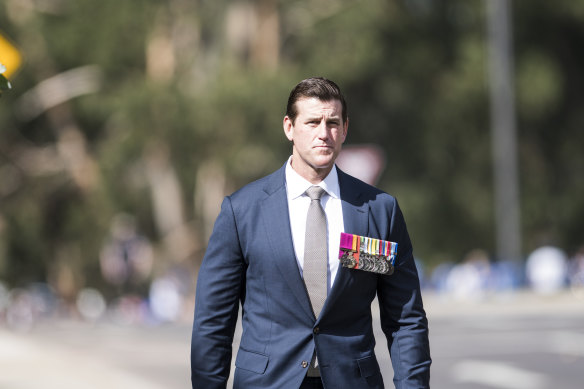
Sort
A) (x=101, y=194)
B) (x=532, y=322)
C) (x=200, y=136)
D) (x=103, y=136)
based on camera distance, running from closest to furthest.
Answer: (x=532, y=322), (x=200, y=136), (x=101, y=194), (x=103, y=136)

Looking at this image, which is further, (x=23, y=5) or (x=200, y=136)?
(x=23, y=5)

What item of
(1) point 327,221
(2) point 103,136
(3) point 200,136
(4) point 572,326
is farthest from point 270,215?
(2) point 103,136

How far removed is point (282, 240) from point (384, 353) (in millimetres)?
11162

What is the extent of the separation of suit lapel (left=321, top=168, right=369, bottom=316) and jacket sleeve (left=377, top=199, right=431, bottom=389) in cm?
12

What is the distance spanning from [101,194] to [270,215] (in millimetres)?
27007

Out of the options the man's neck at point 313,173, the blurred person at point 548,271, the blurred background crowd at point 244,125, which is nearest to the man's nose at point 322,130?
the man's neck at point 313,173

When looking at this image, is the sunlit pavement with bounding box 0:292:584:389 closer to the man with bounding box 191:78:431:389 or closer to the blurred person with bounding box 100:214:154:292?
the blurred person with bounding box 100:214:154:292

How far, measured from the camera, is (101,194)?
100 ft

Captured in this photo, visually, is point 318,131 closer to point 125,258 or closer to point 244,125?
point 125,258

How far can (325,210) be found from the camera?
399 centimetres

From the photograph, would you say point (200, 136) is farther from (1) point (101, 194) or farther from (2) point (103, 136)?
(2) point (103, 136)

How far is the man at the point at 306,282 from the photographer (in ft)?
12.7

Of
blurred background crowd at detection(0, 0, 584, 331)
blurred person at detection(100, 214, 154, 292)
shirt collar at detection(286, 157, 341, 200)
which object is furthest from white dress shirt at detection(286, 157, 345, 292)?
blurred background crowd at detection(0, 0, 584, 331)

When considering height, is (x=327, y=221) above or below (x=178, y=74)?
below
